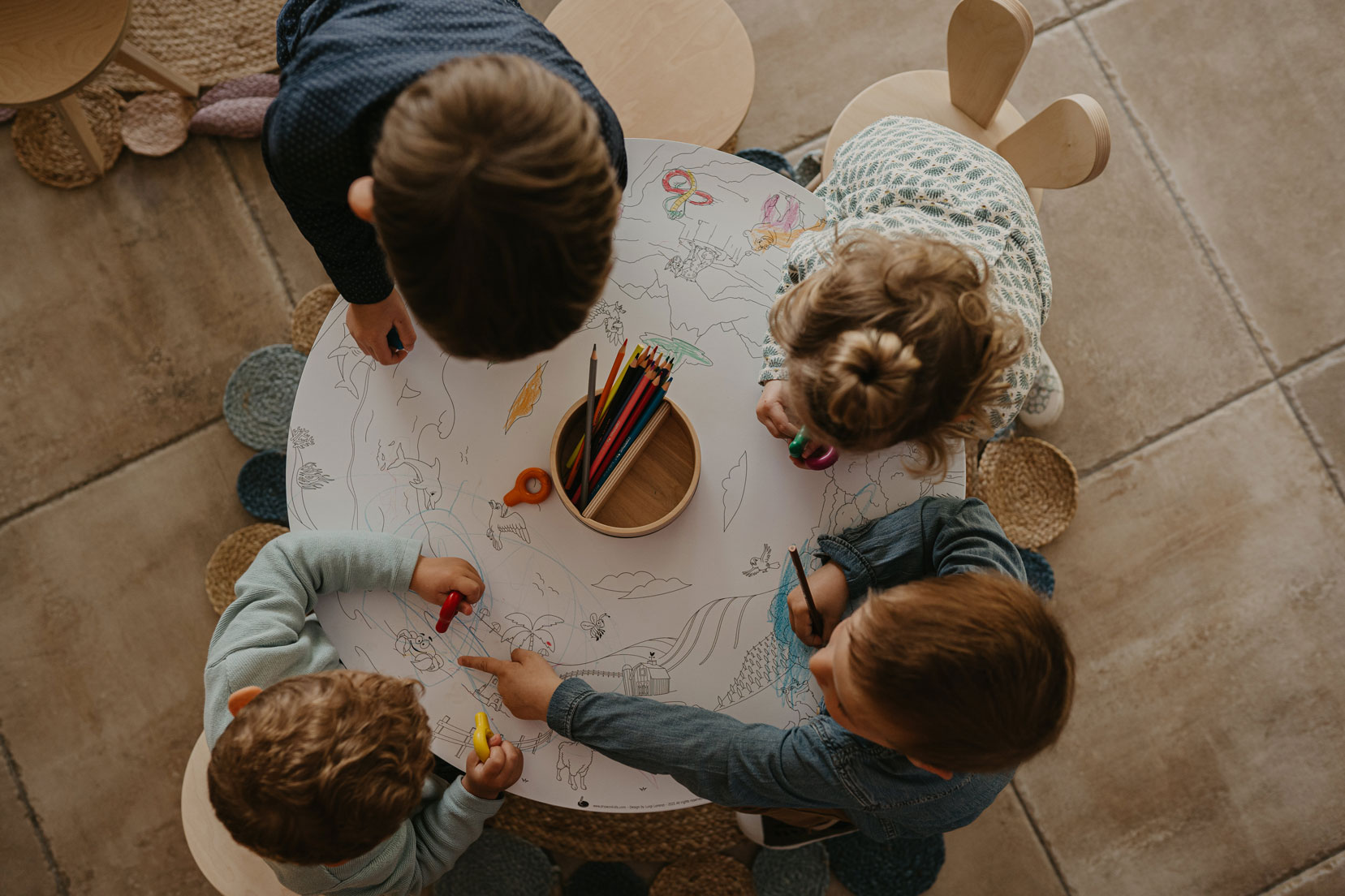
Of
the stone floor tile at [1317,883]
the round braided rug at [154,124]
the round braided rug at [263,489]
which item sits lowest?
the stone floor tile at [1317,883]

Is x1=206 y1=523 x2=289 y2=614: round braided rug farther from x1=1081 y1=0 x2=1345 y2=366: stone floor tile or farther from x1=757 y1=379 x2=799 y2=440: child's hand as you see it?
x1=1081 y1=0 x2=1345 y2=366: stone floor tile

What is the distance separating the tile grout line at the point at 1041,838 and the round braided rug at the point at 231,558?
178cm

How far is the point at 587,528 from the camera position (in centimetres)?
124

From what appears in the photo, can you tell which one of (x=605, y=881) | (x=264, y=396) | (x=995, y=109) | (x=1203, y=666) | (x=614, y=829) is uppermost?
(x=995, y=109)

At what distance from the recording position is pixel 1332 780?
1.87 m

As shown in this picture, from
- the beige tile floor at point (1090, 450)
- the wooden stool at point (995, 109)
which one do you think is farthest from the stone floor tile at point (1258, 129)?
the wooden stool at point (995, 109)

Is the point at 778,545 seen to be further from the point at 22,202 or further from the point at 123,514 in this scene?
the point at 22,202

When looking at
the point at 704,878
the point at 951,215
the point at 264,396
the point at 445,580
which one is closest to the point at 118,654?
the point at 264,396

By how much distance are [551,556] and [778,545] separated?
35 centimetres

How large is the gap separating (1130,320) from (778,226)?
47.2 inches

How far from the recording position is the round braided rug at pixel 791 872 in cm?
174

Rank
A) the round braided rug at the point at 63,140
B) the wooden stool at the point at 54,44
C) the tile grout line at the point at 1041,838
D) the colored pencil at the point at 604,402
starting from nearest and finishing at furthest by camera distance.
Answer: the colored pencil at the point at 604,402
the wooden stool at the point at 54,44
the tile grout line at the point at 1041,838
the round braided rug at the point at 63,140

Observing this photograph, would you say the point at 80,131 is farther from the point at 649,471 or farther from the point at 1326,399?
the point at 1326,399

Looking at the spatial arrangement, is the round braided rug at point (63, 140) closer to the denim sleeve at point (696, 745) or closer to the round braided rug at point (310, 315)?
the round braided rug at point (310, 315)
